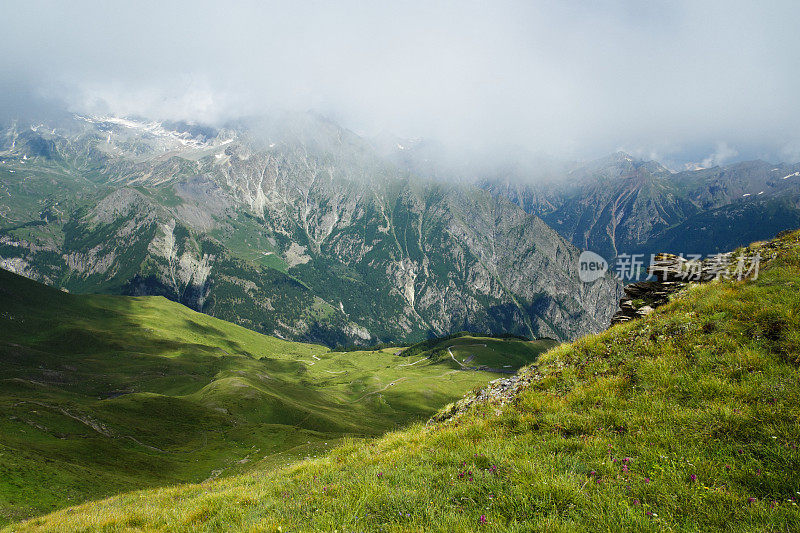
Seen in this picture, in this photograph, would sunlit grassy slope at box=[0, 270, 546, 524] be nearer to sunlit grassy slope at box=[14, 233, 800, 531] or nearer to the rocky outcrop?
sunlit grassy slope at box=[14, 233, 800, 531]

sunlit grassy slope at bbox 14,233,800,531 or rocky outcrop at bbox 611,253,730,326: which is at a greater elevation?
rocky outcrop at bbox 611,253,730,326

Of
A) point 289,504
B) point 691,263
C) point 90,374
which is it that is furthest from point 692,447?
point 90,374

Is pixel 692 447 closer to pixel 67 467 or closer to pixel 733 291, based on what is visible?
pixel 733 291

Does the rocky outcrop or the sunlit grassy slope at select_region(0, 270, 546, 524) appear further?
the sunlit grassy slope at select_region(0, 270, 546, 524)

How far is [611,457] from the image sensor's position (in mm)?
7359

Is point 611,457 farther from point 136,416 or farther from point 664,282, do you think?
point 136,416

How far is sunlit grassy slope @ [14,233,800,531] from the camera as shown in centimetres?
578

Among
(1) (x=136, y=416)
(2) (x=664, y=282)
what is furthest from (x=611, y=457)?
(1) (x=136, y=416)

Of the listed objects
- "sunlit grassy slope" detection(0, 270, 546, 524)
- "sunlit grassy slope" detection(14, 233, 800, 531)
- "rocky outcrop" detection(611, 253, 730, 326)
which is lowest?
"sunlit grassy slope" detection(0, 270, 546, 524)

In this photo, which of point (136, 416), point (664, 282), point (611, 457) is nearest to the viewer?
point (611, 457)

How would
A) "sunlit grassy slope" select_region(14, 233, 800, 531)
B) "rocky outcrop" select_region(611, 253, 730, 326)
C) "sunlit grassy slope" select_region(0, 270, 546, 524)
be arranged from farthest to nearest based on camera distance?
1. "sunlit grassy slope" select_region(0, 270, 546, 524)
2. "rocky outcrop" select_region(611, 253, 730, 326)
3. "sunlit grassy slope" select_region(14, 233, 800, 531)

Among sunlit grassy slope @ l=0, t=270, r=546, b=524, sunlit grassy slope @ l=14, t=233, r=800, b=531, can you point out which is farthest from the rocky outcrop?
sunlit grassy slope @ l=0, t=270, r=546, b=524

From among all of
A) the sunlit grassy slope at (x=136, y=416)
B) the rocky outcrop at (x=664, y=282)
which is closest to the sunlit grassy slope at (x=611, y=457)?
the rocky outcrop at (x=664, y=282)

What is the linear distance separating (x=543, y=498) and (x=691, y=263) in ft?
73.6
